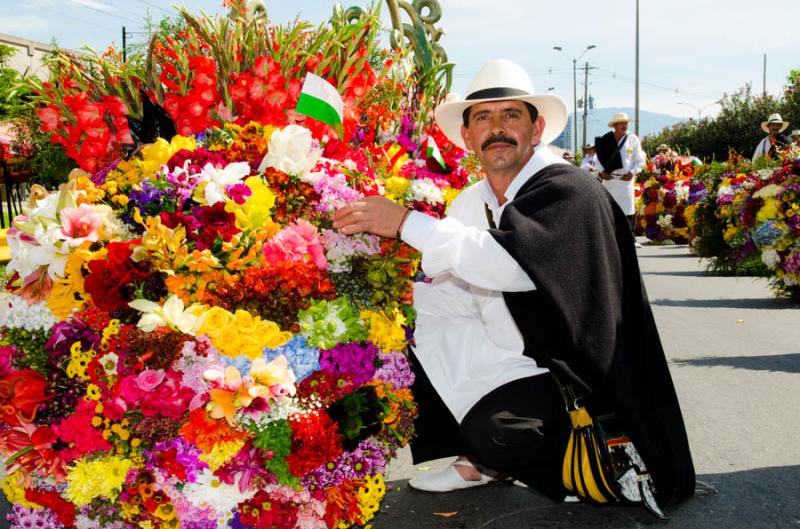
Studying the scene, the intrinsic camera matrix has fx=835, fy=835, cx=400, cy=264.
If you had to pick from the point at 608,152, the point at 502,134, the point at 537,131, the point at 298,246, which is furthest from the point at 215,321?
the point at 608,152

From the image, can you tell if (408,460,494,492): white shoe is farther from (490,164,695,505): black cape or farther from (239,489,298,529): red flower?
(239,489,298,529): red flower

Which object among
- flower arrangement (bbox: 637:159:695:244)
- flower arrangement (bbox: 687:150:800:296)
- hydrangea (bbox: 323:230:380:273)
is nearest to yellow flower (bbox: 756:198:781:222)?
flower arrangement (bbox: 687:150:800:296)

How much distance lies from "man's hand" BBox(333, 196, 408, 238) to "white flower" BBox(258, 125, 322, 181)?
223 millimetres

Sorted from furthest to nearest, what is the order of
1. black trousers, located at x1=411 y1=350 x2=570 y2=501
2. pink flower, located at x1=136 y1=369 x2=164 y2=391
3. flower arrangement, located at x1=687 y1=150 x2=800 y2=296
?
flower arrangement, located at x1=687 y1=150 x2=800 y2=296 < black trousers, located at x1=411 y1=350 x2=570 y2=501 < pink flower, located at x1=136 y1=369 x2=164 y2=391

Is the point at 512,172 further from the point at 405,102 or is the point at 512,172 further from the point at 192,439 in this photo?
the point at 192,439

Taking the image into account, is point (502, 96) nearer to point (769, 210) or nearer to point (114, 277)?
point (114, 277)

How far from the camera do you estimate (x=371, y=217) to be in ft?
10.0

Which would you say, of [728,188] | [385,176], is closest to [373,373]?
[385,176]

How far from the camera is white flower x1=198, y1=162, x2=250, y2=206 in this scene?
9.50 feet

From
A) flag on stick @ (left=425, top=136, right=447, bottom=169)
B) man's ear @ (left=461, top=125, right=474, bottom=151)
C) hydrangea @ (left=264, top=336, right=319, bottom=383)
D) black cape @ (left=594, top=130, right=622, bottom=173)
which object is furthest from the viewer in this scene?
black cape @ (left=594, top=130, right=622, bottom=173)

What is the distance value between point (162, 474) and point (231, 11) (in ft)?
6.53

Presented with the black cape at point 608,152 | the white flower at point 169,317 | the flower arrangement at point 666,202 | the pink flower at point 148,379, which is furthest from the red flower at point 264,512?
the flower arrangement at point 666,202

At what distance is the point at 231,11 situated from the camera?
362cm

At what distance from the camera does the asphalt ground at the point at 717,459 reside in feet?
11.8
